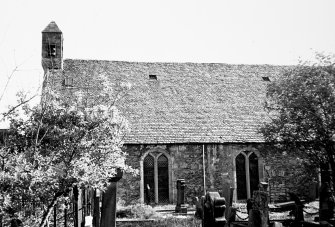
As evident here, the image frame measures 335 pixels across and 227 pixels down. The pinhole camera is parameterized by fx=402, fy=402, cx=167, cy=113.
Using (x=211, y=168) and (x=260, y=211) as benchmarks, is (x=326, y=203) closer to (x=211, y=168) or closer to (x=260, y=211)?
(x=260, y=211)

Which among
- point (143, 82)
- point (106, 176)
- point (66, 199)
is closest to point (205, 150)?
point (143, 82)

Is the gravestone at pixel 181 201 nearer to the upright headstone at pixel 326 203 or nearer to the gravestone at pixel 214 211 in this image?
the upright headstone at pixel 326 203

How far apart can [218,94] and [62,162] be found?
1664 centimetres

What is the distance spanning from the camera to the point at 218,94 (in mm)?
23641

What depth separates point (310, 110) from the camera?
46.6 ft

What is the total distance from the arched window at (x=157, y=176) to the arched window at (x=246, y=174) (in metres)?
3.78

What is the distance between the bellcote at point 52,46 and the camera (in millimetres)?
23062

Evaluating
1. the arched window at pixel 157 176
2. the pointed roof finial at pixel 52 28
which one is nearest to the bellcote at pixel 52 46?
the pointed roof finial at pixel 52 28

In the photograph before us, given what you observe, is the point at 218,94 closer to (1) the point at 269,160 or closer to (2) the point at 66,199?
(1) the point at 269,160

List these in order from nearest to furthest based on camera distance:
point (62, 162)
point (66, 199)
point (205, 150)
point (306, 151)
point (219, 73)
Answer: point (66, 199) < point (62, 162) < point (306, 151) < point (205, 150) < point (219, 73)

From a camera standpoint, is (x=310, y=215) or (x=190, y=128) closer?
(x=310, y=215)

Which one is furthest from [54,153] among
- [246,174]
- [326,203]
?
[246,174]

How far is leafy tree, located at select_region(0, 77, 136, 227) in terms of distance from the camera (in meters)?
6.20

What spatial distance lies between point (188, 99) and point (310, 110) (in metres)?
9.60
